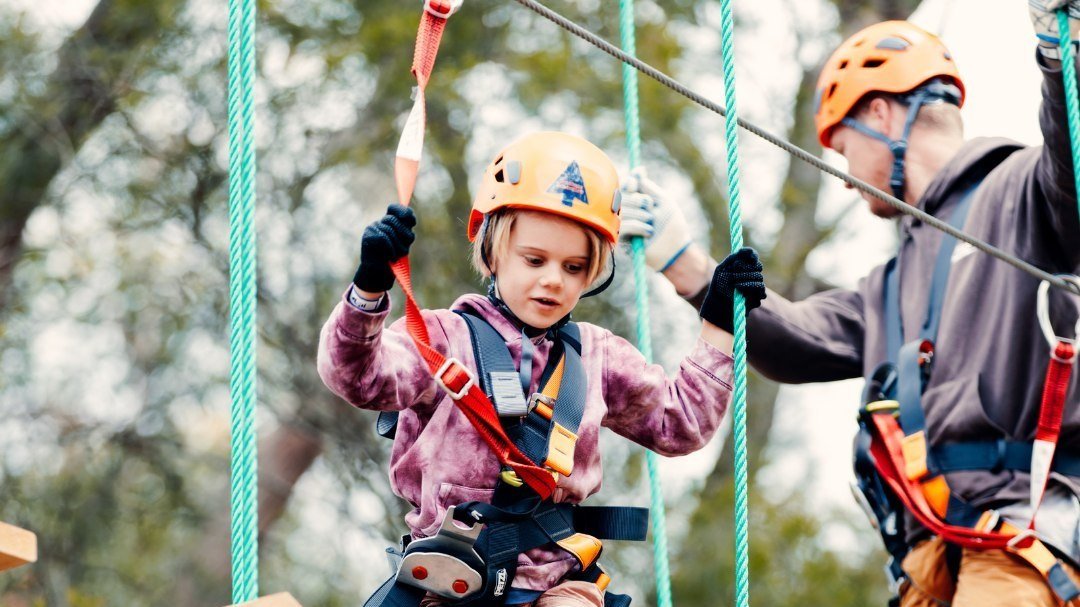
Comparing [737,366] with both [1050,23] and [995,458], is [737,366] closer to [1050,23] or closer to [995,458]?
[995,458]

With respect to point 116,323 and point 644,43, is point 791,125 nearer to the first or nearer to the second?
point 644,43

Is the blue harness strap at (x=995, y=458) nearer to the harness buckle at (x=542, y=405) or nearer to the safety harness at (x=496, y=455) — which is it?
the safety harness at (x=496, y=455)

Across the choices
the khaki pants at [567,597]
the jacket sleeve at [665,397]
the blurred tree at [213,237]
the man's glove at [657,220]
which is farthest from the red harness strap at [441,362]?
the blurred tree at [213,237]

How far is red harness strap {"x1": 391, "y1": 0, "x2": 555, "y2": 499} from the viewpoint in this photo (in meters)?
2.22

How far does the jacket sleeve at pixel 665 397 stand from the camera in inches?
99.0

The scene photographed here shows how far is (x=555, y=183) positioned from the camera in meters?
2.38

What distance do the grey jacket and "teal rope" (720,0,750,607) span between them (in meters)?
0.73

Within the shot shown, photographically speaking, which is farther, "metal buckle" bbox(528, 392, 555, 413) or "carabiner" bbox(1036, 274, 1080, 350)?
"carabiner" bbox(1036, 274, 1080, 350)

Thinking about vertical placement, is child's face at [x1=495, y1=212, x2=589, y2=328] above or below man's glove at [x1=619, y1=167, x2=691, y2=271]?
below

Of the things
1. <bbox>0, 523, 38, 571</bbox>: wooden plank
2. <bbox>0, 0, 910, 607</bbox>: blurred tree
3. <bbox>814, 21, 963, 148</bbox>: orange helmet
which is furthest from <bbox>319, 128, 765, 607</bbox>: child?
<bbox>0, 0, 910, 607</bbox>: blurred tree

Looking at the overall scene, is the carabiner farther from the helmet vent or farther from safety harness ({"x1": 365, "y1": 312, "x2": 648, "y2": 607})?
safety harness ({"x1": 365, "y1": 312, "x2": 648, "y2": 607})

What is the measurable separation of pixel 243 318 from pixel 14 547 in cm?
47

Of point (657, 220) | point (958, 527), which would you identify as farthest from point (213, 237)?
point (958, 527)

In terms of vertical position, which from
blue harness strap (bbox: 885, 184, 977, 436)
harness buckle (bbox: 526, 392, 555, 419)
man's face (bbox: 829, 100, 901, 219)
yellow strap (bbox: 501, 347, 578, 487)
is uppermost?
man's face (bbox: 829, 100, 901, 219)
